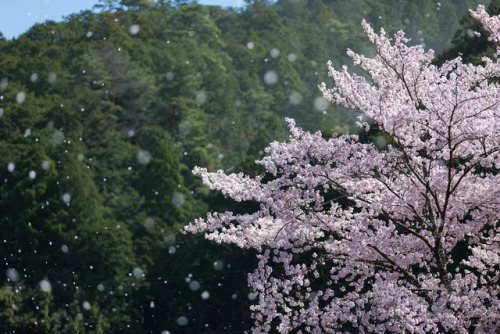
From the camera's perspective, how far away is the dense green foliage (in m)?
28.2

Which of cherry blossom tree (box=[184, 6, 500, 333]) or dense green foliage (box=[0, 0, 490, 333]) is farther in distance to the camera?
dense green foliage (box=[0, 0, 490, 333])

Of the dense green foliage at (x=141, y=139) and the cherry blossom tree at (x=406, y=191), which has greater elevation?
the dense green foliage at (x=141, y=139)

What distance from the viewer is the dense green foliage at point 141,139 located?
92.6 ft

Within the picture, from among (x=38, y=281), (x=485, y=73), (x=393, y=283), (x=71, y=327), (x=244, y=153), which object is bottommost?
(x=393, y=283)

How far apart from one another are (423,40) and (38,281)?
56471mm

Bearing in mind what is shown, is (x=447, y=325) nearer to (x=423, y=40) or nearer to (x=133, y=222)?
(x=133, y=222)

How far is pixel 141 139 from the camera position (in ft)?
153

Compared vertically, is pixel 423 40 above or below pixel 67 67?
above

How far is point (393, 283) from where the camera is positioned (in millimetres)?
7602

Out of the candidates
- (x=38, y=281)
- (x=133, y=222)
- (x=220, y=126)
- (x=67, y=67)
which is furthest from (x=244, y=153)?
(x=38, y=281)

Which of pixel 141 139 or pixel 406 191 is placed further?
pixel 141 139

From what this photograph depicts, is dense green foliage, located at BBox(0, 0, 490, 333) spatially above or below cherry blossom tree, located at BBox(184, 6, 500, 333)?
above

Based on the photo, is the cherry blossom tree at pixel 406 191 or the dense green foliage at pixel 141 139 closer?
the cherry blossom tree at pixel 406 191

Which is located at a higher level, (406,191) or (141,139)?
(141,139)
